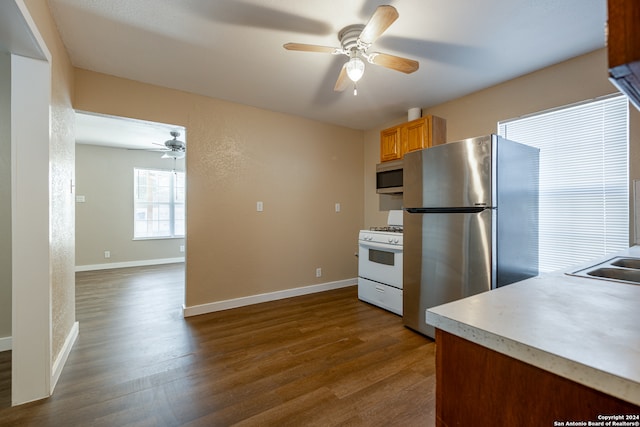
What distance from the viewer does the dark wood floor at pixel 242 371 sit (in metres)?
1.53

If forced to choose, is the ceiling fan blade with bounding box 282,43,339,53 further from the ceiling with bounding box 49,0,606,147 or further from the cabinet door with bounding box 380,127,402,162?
the cabinet door with bounding box 380,127,402,162

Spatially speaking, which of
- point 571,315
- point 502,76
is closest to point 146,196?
point 502,76

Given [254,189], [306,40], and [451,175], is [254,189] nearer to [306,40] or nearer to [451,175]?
[306,40]

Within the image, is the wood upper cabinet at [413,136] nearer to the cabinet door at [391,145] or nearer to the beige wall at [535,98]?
the cabinet door at [391,145]

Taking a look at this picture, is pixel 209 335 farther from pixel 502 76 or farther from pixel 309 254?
pixel 502 76

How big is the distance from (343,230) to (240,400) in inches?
113

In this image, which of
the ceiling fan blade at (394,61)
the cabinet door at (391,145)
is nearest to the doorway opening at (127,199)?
the cabinet door at (391,145)

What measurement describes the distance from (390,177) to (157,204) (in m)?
5.38

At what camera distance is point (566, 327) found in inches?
23.9

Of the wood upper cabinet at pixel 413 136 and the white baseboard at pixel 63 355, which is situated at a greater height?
the wood upper cabinet at pixel 413 136

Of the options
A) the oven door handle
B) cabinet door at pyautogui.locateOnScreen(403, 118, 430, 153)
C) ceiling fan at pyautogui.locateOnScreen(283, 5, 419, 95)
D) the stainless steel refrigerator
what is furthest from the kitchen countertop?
cabinet door at pyautogui.locateOnScreen(403, 118, 430, 153)

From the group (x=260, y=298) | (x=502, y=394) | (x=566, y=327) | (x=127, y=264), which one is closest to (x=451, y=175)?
(x=566, y=327)

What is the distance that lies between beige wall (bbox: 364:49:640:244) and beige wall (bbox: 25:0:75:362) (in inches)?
141

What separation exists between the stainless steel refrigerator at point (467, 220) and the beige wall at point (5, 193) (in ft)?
11.3
